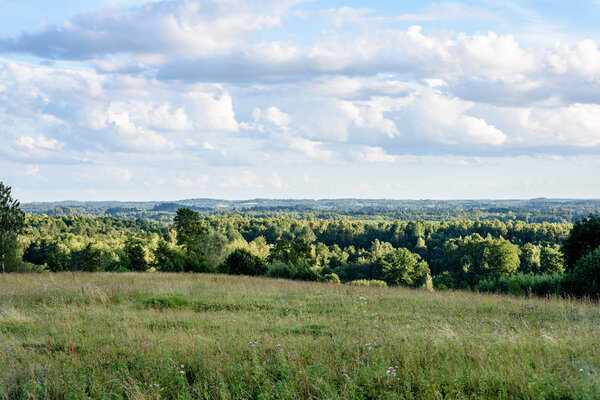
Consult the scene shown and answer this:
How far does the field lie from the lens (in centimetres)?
647

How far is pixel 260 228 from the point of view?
171m

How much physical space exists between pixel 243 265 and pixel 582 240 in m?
29.8

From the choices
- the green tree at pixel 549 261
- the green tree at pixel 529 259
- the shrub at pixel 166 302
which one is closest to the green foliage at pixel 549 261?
the green tree at pixel 549 261

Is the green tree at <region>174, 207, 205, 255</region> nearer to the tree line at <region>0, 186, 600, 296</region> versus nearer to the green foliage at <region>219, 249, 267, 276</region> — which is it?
the tree line at <region>0, 186, 600, 296</region>

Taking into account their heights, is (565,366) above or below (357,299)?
above

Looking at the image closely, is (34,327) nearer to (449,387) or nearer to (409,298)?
(449,387)

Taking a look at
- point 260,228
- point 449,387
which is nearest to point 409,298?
point 449,387

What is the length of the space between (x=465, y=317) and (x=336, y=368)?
585 cm

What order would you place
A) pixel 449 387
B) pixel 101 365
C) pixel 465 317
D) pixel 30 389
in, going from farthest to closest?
pixel 465 317 → pixel 101 365 → pixel 30 389 → pixel 449 387

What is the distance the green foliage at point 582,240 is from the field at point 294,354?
2944 centimetres

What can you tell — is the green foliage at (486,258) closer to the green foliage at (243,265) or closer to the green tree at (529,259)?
the green tree at (529,259)

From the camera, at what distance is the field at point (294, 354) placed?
6473mm

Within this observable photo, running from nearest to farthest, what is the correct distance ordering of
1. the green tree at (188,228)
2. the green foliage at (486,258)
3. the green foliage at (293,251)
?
the green foliage at (293,251), the green tree at (188,228), the green foliage at (486,258)

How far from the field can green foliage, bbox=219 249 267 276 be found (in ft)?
92.1
